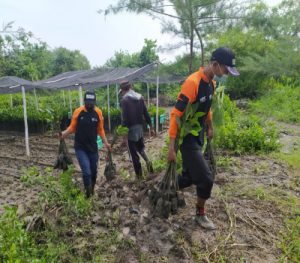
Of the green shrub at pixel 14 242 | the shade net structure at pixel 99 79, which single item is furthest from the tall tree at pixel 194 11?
the green shrub at pixel 14 242

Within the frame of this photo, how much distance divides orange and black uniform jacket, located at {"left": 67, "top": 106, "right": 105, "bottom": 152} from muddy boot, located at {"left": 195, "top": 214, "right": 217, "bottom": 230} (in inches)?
72.7

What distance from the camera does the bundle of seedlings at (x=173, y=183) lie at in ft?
9.98

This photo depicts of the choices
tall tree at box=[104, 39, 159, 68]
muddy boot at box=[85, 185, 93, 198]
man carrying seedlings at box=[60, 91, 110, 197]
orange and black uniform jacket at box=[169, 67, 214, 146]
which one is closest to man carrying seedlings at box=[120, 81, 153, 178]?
man carrying seedlings at box=[60, 91, 110, 197]

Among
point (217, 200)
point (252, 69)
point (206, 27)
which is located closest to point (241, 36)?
point (252, 69)

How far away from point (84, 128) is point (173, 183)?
5.30ft

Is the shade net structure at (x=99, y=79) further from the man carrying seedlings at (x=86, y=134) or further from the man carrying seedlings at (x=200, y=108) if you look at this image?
the man carrying seedlings at (x=200, y=108)

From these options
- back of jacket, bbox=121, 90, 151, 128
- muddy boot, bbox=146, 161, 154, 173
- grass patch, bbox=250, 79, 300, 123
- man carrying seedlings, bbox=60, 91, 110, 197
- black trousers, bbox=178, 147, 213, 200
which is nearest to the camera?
black trousers, bbox=178, 147, 213, 200

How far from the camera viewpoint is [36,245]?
2.98 meters

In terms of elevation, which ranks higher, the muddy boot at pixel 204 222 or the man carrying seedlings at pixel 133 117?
the man carrying seedlings at pixel 133 117

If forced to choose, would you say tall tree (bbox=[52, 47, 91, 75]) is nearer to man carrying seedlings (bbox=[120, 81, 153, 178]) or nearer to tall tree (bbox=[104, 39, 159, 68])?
tall tree (bbox=[104, 39, 159, 68])

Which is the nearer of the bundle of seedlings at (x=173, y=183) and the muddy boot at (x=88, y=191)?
the bundle of seedlings at (x=173, y=183)

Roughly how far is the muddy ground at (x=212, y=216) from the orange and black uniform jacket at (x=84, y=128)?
72 cm

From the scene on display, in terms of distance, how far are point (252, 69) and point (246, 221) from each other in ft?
39.5

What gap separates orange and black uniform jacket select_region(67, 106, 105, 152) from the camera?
440 cm
